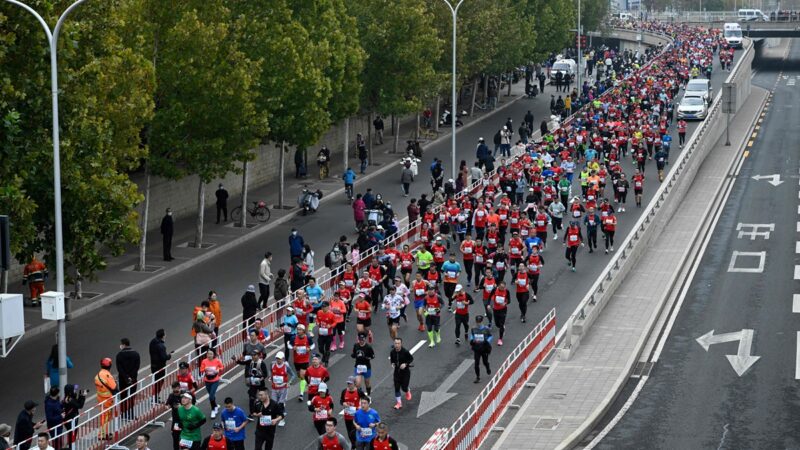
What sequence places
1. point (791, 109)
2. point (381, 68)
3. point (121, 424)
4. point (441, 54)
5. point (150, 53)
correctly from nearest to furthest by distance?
point (121, 424)
point (150, 53)
point (381, 68)
point (441, 54)
point (791, 109)

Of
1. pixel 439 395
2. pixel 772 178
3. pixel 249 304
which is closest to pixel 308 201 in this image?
pixel 249 304

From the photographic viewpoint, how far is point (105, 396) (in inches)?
928

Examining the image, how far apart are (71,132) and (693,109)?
156 feet

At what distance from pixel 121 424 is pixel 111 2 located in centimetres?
1030

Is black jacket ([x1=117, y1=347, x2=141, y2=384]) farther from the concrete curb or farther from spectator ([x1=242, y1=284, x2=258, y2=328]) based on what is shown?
the concrete curb

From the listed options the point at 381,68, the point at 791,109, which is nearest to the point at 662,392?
the point at 381,68

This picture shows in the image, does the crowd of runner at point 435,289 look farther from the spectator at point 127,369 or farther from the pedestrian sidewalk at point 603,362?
the pedestrian sidewalk at point 603,362

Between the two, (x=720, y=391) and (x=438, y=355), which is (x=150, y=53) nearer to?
(x=438, y=355)

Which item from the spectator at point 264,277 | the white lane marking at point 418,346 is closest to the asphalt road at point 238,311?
the white lane marking at point 418,346

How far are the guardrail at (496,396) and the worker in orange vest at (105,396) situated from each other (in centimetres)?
584

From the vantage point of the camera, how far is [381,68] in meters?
56.5

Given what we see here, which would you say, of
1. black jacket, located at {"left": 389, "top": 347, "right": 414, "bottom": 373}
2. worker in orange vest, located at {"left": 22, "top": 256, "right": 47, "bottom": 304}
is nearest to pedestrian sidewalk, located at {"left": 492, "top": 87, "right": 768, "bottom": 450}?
black jacket, located at {"left": 389, "top": 347, "right": 414, "bottom": 373}

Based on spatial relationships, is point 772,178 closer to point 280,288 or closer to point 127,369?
point 280,288

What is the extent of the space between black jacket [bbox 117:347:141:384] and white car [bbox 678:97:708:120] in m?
50.2
